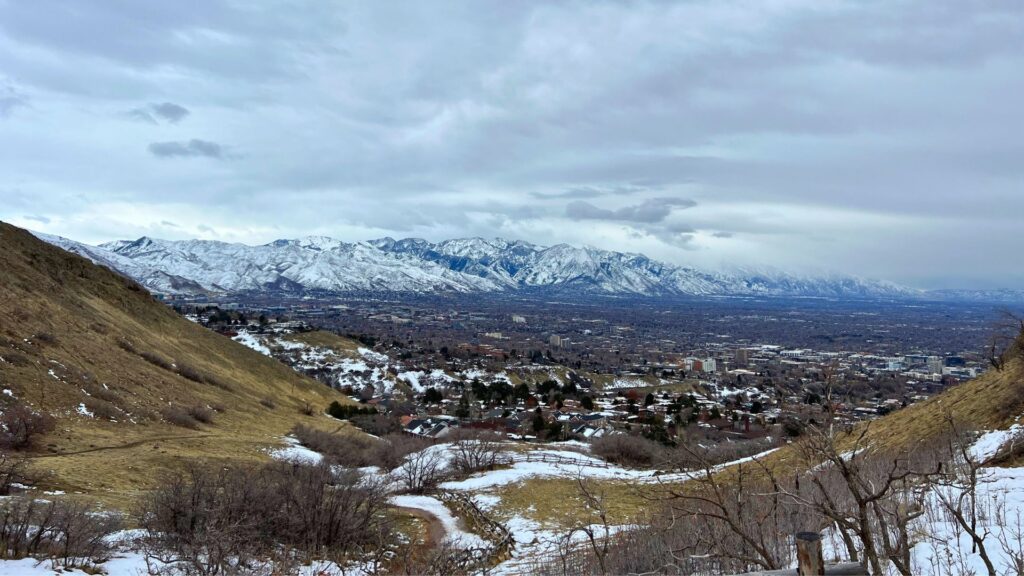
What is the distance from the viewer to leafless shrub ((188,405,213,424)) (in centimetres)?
3209

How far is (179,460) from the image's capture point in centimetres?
2180

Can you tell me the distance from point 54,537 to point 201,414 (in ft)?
78.7

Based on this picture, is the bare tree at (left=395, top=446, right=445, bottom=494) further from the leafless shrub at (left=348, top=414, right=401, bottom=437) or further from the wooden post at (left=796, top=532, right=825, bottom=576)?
the wooden post at (left=796, top=532, right=825, bottom=576)

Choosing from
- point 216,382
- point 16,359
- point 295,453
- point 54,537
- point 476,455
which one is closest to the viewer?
point 54,537

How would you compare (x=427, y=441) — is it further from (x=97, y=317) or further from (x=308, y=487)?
(x=97, y=317)

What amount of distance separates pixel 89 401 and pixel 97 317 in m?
18.2

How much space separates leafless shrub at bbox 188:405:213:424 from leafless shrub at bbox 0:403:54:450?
993 centimetres

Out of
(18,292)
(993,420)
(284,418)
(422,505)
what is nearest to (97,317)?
(18,292)

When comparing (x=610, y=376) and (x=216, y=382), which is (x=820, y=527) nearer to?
(x=216, y=382)

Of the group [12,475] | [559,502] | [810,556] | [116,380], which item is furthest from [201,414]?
[810,556]

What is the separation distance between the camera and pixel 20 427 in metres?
20.3

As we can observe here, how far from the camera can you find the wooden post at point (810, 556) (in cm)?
372

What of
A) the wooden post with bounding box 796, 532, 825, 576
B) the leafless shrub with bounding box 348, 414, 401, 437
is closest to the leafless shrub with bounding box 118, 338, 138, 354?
the leafless shrub with bounding box 348, 414, 401, 437

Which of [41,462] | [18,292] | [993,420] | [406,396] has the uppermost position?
[18,292]
